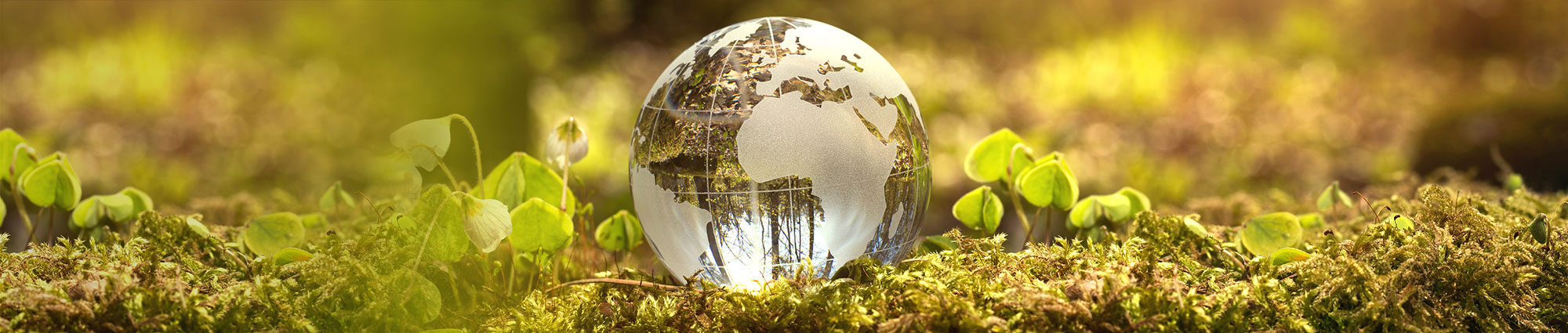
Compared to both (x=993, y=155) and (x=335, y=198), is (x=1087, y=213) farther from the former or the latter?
(x=335, y=198)

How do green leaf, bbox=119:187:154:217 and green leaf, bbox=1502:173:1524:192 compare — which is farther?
green leaf, bbox=1502:173:1524:192

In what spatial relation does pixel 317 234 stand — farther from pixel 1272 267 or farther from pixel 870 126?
pixel 1272 267

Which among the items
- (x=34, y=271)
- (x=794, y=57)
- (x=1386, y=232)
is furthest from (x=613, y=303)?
(x=1386, y=232)

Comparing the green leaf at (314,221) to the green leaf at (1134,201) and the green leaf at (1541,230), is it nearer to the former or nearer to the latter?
the green leaf at (1134,201)

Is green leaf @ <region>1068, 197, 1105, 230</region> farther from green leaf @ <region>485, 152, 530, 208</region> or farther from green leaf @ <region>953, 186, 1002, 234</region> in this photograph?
green leaf @ <region>485, 152, 530, 208</region>

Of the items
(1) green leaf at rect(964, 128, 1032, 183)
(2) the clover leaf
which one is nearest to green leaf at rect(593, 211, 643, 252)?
(1) green leaf at rect(964, 128, 1032, 183)

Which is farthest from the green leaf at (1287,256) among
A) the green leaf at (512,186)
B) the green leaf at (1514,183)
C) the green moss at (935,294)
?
the green leaf at (512,186)
